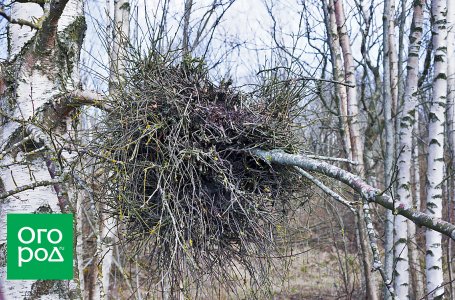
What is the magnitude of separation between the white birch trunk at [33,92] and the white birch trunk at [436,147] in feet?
9.10

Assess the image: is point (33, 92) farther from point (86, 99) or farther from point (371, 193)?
point (371, 193)

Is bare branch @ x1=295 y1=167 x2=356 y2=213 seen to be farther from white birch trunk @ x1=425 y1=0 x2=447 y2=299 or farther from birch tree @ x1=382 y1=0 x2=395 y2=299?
birch tree @ x1=382 y1=0 x2=395 y2=299

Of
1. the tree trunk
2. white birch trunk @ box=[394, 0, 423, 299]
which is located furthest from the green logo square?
the tree trunk

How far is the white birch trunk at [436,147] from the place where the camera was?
370cm

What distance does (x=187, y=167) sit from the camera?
1900 millimetres

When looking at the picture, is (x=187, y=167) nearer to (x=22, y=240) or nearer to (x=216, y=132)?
(x=216, y=132)

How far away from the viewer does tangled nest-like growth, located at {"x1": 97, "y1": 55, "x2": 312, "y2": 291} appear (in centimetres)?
185

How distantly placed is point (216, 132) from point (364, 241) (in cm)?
298

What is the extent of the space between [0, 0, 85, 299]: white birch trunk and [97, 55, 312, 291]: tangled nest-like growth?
0.94ft

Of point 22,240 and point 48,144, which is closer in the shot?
point 48,144

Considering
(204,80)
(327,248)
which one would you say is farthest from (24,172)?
(327,248)

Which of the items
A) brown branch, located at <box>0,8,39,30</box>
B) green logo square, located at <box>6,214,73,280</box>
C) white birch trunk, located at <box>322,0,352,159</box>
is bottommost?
green logo square, located at <box>6,214,73,280</box>

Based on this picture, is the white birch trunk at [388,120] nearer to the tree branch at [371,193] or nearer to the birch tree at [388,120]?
the birch tree at [388,120]

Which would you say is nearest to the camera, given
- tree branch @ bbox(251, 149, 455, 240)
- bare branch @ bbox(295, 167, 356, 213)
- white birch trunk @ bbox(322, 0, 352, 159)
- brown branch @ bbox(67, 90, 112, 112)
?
tree branch @ bbox(251, 149, 455, 240)
